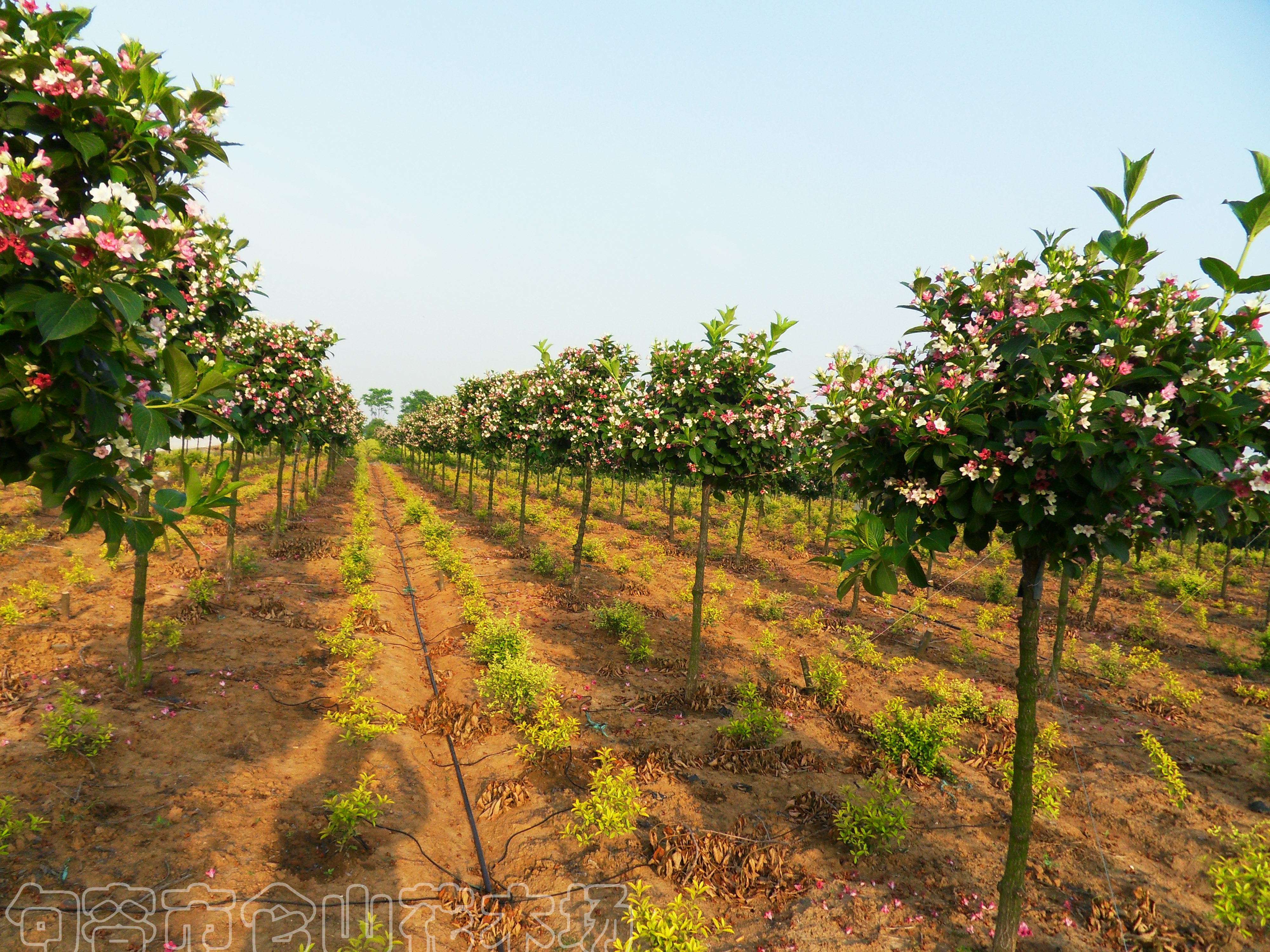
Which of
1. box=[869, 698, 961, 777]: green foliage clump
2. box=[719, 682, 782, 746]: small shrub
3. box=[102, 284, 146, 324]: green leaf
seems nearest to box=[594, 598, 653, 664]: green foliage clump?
box=[719, 682, 782, 746]: small shrub

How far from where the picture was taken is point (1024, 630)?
3.74 meters

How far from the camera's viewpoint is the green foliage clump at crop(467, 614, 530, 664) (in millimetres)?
7660

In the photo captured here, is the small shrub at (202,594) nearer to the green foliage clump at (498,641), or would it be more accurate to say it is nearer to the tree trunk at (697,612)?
the green foliage clump at (498,641)

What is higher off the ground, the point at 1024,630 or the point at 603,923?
the point at 1024,630

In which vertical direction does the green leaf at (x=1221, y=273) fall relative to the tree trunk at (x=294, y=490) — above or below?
above

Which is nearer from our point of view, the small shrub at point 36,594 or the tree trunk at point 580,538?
the small shrub at point 36,594

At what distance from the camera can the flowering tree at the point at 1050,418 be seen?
2824mm

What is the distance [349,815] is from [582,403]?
29.7 feet

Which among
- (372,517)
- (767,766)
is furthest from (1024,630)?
(372,517)

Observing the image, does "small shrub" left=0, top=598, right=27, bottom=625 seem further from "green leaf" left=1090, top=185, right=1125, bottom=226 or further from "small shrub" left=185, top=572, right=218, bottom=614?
"green leaf" left=1090, top=185, right=1125, bottom=226

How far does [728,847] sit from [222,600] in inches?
375

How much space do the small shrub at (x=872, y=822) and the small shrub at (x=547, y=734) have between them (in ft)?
8.68

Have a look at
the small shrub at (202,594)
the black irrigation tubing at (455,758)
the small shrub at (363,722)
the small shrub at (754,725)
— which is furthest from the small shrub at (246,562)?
the small shrub at (754,725)

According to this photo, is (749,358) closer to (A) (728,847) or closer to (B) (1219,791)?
(A) (728,847)
